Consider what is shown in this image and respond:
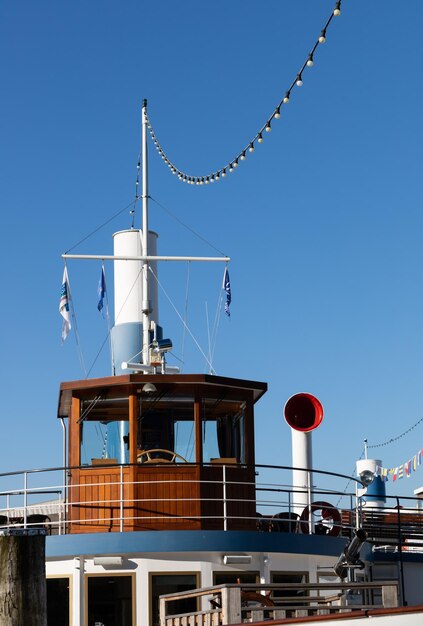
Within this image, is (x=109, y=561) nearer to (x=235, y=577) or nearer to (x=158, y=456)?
(x=235, y=577)

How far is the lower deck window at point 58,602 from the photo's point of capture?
48.7 feet

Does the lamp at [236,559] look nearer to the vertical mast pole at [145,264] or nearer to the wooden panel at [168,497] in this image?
the wooden panel at [168,497]

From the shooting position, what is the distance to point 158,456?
16.2m

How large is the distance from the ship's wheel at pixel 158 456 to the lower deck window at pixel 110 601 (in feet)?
5.96

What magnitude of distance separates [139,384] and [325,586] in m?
5.25

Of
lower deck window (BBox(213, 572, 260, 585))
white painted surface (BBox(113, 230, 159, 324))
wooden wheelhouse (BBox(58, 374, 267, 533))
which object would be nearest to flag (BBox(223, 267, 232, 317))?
white painted surface (BBox(113, 230, 159, 324))

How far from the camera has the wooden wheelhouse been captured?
15.7 meters

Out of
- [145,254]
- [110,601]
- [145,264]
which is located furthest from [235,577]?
[145,264]

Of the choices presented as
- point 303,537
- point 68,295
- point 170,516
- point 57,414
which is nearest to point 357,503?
point 303,537

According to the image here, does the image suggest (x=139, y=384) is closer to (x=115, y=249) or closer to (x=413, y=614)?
(x=115, y=249)

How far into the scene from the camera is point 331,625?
366 inches

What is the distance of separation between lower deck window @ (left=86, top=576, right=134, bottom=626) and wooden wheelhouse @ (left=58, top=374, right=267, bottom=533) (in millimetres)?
768

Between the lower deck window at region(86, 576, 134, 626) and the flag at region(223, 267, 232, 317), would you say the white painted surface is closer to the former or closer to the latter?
the flag at region(223, 267, 232, 317)

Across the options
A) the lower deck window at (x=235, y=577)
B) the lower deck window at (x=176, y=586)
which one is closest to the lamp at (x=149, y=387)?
the lower deck window at (x=176, y=586)
